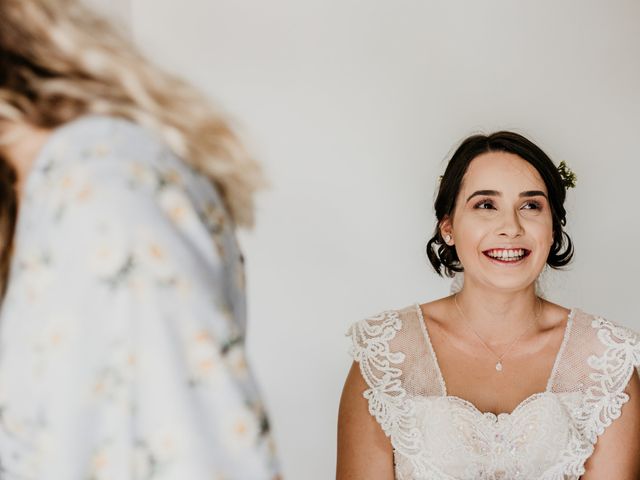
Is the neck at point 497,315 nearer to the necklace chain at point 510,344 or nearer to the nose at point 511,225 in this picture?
the necklace chain at point 510,344

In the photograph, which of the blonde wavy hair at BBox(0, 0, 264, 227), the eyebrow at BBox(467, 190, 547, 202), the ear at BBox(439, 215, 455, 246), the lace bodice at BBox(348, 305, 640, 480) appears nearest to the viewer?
the blonde wavy hair at BBox(0, 0, 264, 227)

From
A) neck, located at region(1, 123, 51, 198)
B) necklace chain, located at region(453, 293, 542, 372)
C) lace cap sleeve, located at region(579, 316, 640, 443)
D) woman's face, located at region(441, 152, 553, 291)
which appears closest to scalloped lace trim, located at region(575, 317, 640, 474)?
lace cap sleeve, located at region(579, 316, 640, 443)

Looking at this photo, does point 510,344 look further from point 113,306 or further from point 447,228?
point 113,306

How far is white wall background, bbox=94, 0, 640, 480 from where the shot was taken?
214 centimetres

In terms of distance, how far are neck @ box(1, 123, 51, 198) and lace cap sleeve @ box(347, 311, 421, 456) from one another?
1.18 m

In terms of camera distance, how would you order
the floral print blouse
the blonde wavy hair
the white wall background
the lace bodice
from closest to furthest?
the floral print blouse → the blonde wavy hair → the lace bodice → the white wall background

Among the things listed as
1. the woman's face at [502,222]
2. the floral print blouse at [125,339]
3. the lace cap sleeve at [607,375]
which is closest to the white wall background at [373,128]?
the woman's face at [502,222]

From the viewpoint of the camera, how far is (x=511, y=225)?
70.5 inches

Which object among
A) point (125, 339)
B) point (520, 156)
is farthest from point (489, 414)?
point (125, 339)

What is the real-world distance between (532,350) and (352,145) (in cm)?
73

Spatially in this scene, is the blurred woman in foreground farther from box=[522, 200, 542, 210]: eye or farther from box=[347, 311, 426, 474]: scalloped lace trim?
box=[522, 200, 542, 210]: eye

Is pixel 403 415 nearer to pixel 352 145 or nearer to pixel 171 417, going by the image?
pixel 352 145

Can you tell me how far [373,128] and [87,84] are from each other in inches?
60.5

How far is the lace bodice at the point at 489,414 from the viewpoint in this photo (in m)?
1.71
